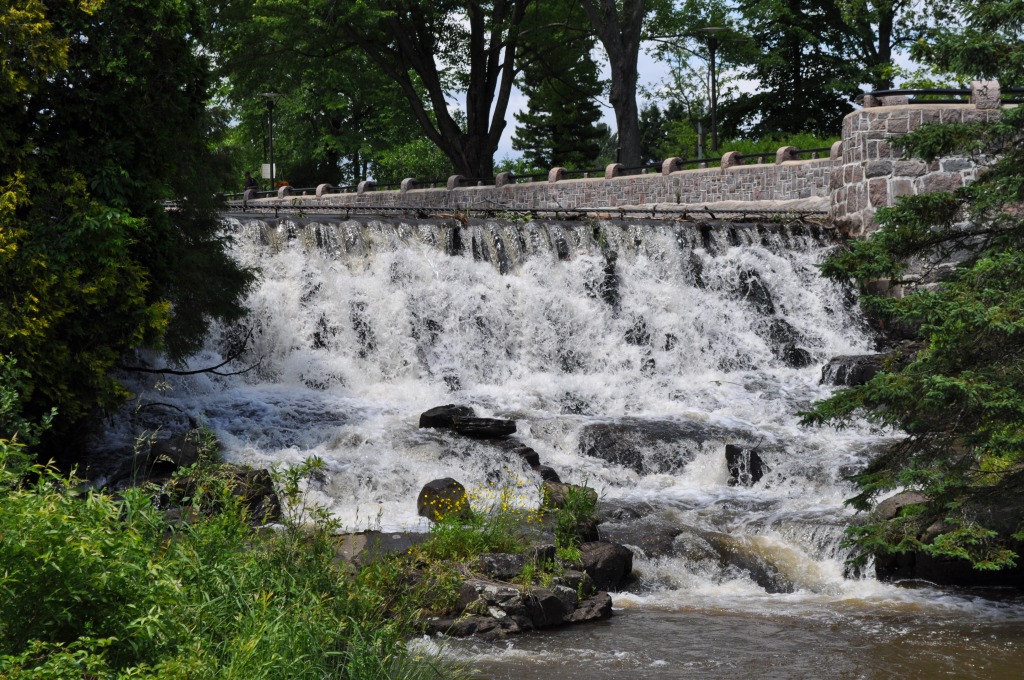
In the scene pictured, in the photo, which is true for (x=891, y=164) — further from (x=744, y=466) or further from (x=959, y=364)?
(x=959, y=364)

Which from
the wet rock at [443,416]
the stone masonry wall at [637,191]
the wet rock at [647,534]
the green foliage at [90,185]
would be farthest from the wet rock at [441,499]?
the stone masonry wall at [637,191]

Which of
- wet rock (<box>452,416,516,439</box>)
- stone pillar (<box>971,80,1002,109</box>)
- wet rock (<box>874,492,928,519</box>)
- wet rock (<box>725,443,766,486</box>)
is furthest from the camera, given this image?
stone pillar (<box>971,80,1002,109</box>)

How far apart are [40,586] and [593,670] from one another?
15.0 ft

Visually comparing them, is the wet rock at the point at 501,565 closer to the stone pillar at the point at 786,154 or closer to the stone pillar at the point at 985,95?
the stone pillar at the point at 985,95

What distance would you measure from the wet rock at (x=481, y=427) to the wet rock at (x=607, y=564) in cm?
416

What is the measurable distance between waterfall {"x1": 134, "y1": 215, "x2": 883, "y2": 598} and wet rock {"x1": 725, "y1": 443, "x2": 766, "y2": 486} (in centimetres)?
4

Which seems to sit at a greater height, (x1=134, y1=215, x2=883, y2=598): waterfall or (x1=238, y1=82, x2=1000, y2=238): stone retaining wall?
(x1=238, y1=82, x2=1000, y2=238): stone retaining wall

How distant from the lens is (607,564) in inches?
432

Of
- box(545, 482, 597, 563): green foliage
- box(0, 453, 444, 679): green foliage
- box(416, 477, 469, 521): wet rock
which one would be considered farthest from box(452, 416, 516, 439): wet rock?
box(0, 453, 444, 679): green foliage

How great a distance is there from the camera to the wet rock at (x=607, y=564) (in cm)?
1091

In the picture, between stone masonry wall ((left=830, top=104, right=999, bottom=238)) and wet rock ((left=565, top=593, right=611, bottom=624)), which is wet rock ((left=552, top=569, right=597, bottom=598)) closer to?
wet rock ((left=565, top=593, right=611, bottom=624))

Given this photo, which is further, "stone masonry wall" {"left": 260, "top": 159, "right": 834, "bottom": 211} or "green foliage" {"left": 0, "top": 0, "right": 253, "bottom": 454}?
"stone masonry wall" {"left": 260, "top": 159, "right": 834, "bottom": 211}

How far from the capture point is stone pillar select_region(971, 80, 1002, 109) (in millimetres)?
22125

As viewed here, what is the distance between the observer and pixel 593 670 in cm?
852
